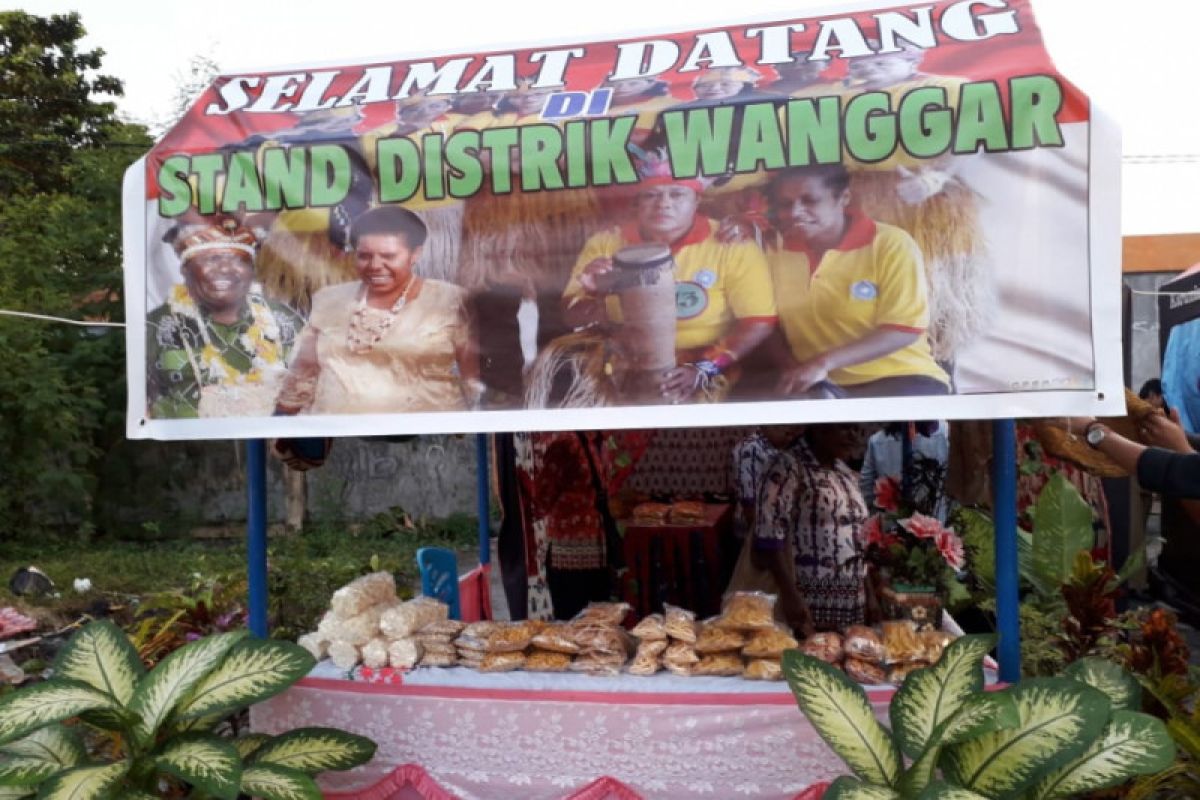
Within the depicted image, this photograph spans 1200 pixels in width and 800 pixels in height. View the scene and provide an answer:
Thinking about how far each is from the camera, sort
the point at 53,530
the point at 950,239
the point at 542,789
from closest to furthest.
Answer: the point at 950,239 → the point at 542,789 → the point at 53,530

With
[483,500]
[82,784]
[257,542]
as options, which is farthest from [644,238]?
[483,500]

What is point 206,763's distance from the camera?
222 centimetres

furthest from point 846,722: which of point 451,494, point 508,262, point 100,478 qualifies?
point 100,478

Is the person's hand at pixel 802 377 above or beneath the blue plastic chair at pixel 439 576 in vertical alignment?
above

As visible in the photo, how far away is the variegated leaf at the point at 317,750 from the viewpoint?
95.8 inches

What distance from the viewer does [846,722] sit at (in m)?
2.17

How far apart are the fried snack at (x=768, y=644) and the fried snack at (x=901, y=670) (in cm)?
27

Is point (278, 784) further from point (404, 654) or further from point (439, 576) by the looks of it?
point (439, 576)

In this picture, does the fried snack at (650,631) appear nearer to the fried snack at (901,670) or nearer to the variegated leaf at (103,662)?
the fried snack at (901,670)

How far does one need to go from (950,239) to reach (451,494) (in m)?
8.82

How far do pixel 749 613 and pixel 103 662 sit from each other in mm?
1799

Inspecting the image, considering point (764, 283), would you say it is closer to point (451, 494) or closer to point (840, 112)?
point (840, 112)

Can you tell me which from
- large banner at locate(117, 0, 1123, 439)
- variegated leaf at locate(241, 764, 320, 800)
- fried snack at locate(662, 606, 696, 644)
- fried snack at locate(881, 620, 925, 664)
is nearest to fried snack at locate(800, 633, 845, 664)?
fried snack at locate(881, 620, 925, 664)

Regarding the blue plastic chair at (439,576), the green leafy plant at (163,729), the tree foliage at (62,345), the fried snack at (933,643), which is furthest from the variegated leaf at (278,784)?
the tree foliage at (62,345)
